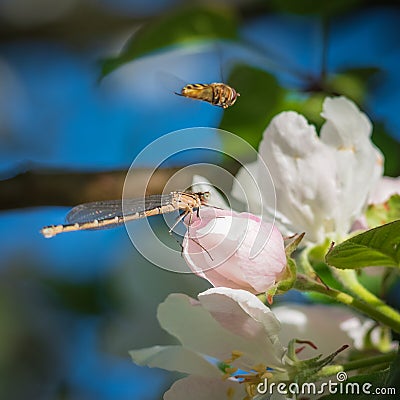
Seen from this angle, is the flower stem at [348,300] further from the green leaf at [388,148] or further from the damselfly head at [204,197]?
the green leaf at [388,148]

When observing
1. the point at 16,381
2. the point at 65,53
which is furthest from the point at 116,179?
the point at 65,53

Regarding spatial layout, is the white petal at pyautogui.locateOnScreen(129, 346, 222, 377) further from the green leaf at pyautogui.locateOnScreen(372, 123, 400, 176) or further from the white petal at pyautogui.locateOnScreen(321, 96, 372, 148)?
the green leaf at pyautogui.locateOnScreen(372, 123, 400, 176)

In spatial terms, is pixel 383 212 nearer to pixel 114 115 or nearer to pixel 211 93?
pixel 211 93

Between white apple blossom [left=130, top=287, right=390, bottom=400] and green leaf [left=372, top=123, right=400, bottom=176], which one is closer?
white apple blossom [left=130, top=287, right=390, bottom=400]

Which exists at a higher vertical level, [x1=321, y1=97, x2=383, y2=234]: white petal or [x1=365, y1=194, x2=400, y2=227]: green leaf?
[x1=321, y1=97, x2=383, y2=234]: white petal

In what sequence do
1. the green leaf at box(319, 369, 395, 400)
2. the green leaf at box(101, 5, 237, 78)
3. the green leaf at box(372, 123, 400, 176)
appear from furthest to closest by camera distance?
the green leaf at box(101, 5, 237, 78), the green leaf at box(372, 123, 400, 176), the green leaf at box(319, 369, 395, 400)

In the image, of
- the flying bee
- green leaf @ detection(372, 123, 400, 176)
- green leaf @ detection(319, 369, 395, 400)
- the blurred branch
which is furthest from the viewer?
green leaf @ detection(372, 123, 400, 176)

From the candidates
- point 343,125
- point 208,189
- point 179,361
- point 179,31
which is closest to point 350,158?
point 343,125

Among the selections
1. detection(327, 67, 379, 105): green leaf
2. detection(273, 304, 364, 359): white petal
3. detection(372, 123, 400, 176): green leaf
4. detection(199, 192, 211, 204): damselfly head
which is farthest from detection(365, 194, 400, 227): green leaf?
detection(327, 67, 379, 105): green leaf
